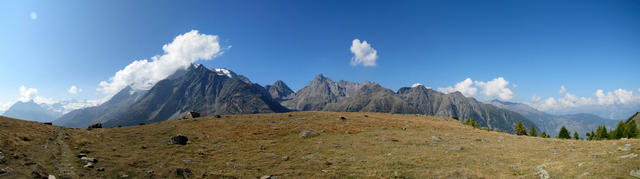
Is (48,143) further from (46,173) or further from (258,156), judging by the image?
(258,156)

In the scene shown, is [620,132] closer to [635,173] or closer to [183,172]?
[635,173]

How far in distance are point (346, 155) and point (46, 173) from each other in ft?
69.9

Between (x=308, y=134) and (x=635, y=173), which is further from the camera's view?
(x=308, y=134)

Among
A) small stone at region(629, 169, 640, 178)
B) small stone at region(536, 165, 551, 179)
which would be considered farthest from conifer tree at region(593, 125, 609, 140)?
small stone at region(629, 169, 640, 178)

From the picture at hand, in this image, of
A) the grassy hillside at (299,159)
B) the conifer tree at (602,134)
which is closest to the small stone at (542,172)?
the grassy hillside at (299,159)

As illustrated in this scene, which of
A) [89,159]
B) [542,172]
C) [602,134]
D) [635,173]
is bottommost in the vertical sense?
[602,134]

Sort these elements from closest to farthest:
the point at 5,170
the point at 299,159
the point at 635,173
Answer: the point at 635,173
the point at 5,170
the point at 299,159

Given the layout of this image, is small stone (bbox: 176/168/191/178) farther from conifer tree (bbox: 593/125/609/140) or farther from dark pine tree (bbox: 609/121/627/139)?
conifer tree (bbox: 593/125/609/140)

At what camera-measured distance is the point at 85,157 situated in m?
19.0

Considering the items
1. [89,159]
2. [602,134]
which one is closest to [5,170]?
[89,159]

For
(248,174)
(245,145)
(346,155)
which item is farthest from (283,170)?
(245,145)

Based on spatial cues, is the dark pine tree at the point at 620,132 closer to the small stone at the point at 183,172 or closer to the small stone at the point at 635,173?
the small stone at the point at 635,173

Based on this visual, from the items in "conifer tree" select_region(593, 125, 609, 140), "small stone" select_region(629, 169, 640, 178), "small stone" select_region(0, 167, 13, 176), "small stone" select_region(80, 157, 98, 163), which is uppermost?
"small stone" select_region(629, 169, 640, 178)

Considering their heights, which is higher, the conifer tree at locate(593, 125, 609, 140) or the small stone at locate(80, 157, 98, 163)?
the small stone at locate(80, 157, 98, 163)
